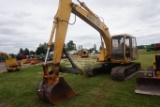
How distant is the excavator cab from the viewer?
10106 millimetres

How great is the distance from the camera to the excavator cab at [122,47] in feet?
33.2

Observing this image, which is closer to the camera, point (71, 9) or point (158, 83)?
point (158, 83)

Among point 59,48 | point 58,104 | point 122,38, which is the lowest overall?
point 58,104

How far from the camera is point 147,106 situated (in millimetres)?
5305

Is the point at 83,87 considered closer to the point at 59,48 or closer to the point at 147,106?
the point at 59,48

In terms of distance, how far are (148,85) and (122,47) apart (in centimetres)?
Answer: 401

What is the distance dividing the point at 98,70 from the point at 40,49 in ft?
170

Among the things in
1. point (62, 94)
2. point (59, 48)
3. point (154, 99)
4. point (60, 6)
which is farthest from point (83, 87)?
point (60, 6)

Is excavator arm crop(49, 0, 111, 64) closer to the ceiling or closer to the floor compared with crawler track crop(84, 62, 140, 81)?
closer to the ceiling

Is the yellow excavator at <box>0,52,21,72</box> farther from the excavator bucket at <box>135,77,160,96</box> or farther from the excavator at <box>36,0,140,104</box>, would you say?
the excavator bucket at <box>135,77,160,96</box>

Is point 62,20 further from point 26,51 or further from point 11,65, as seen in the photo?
point 26,51

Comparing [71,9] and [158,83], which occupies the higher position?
[71,9]

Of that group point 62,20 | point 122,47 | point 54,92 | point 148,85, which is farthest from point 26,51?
point 148,85

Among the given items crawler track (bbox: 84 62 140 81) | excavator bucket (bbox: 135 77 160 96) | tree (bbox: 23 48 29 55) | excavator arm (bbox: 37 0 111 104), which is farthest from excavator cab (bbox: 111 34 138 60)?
tree (bbox: 23 48 29 55)
